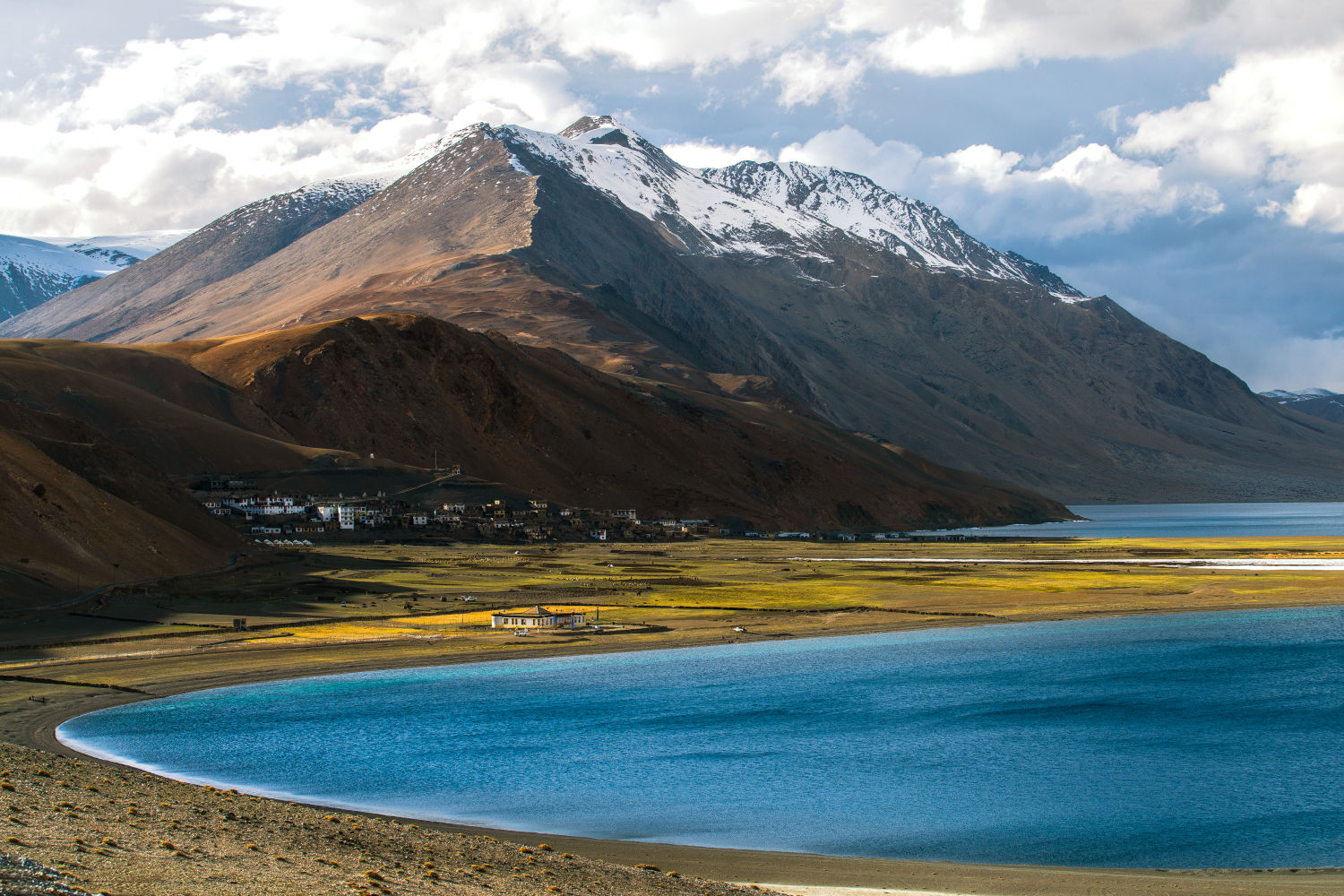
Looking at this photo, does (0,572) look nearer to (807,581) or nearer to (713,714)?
(713,714)

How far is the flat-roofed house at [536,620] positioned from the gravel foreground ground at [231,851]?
4577cm

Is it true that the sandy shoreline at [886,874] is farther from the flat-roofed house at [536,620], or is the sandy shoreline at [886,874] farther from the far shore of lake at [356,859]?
the flat-roofed house at [536,620]

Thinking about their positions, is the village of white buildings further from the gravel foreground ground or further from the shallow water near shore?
the gravel foreground ground

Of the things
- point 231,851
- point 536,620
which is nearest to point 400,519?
point 536,620

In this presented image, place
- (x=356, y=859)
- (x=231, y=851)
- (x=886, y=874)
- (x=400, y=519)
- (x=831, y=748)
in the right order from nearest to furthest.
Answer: (x=231, y=851), (x=356, y=859), (x=886, y=874), (x=831, y=748), (x=400, y=519)

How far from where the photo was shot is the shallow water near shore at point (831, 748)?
36750 millimetres

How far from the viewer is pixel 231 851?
26.8 metres

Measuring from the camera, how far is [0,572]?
3191 inches

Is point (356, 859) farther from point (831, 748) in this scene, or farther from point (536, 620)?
point (536, 620)

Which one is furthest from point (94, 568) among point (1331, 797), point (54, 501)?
point (1331, 797)

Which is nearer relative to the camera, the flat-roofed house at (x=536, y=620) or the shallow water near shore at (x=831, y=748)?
the shallow water near shore at (x=831, y=748)

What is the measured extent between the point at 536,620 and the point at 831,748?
36.3m

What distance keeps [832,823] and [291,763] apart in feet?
67.1

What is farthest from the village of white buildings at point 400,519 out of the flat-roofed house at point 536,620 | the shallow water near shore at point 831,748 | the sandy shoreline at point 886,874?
the sandy shoreline at point 886,874
